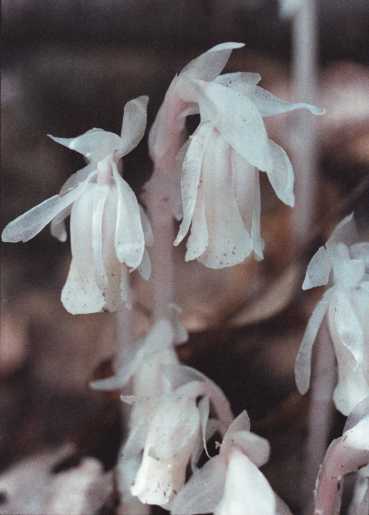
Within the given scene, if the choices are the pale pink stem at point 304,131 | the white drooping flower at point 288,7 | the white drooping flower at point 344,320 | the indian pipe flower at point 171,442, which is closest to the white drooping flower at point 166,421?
the indian pipe flower at point 171,442

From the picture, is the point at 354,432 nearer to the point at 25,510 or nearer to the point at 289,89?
the point at 25,510

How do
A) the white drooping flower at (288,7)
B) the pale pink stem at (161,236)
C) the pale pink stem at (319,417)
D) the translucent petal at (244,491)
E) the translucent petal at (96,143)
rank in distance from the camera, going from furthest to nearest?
the white drooping flower at (288,7), the pale pink stem at (319,417), the pale pink stem at (161,236), the translucent petal at (96,143), the translucent petal at (244,491)

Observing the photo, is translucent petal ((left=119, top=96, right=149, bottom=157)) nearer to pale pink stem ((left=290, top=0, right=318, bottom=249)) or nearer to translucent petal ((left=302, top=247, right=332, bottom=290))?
translucent petal ((left=302, top=247, right=332, bottom=290))

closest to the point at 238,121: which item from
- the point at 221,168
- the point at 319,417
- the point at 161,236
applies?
the point at 221,168

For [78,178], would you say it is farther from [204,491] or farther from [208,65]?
[204,491]

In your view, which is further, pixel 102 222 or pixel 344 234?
pixel 344 234

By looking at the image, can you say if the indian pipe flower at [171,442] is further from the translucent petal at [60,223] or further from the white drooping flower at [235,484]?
the translucent petal at [60,223]

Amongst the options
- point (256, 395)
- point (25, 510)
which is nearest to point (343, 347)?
point (256, 395)
